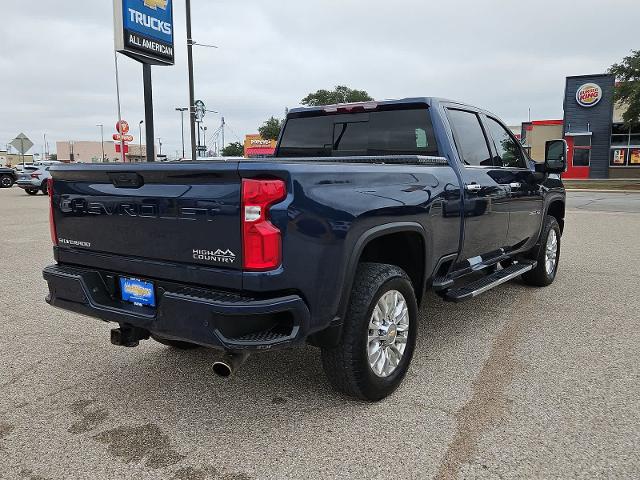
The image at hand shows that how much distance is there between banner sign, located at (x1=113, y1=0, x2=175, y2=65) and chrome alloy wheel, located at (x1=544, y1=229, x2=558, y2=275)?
34.0 feet

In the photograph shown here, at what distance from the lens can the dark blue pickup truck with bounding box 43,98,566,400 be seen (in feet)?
8.57

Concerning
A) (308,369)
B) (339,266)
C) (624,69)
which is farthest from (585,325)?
(624,69)

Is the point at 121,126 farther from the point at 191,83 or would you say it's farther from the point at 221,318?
the point at 221,318

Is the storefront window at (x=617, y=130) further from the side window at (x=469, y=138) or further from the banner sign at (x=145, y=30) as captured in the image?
the side window at (x=469, y=138)

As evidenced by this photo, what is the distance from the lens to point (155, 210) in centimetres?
289

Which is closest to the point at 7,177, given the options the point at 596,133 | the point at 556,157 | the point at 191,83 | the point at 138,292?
the point at 191,83

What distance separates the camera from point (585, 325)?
4812 millimetres

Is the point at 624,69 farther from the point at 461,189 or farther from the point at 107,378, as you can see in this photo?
the point at 107,378

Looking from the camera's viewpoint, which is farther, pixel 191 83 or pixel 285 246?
pixel 191 83

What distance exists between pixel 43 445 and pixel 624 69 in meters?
36.2

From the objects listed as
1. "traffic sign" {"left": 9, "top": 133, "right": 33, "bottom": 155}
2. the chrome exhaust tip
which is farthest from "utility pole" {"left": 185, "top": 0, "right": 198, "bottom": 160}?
"traffic sign" {"left": 9, "top": 133, "right": 33, "bottom": 155}

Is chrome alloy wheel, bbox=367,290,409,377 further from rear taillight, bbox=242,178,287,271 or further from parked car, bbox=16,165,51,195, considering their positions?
parked car, bbox=16,165,51,195

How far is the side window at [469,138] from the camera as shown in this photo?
4402mm

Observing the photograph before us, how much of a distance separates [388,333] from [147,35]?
12079mm
